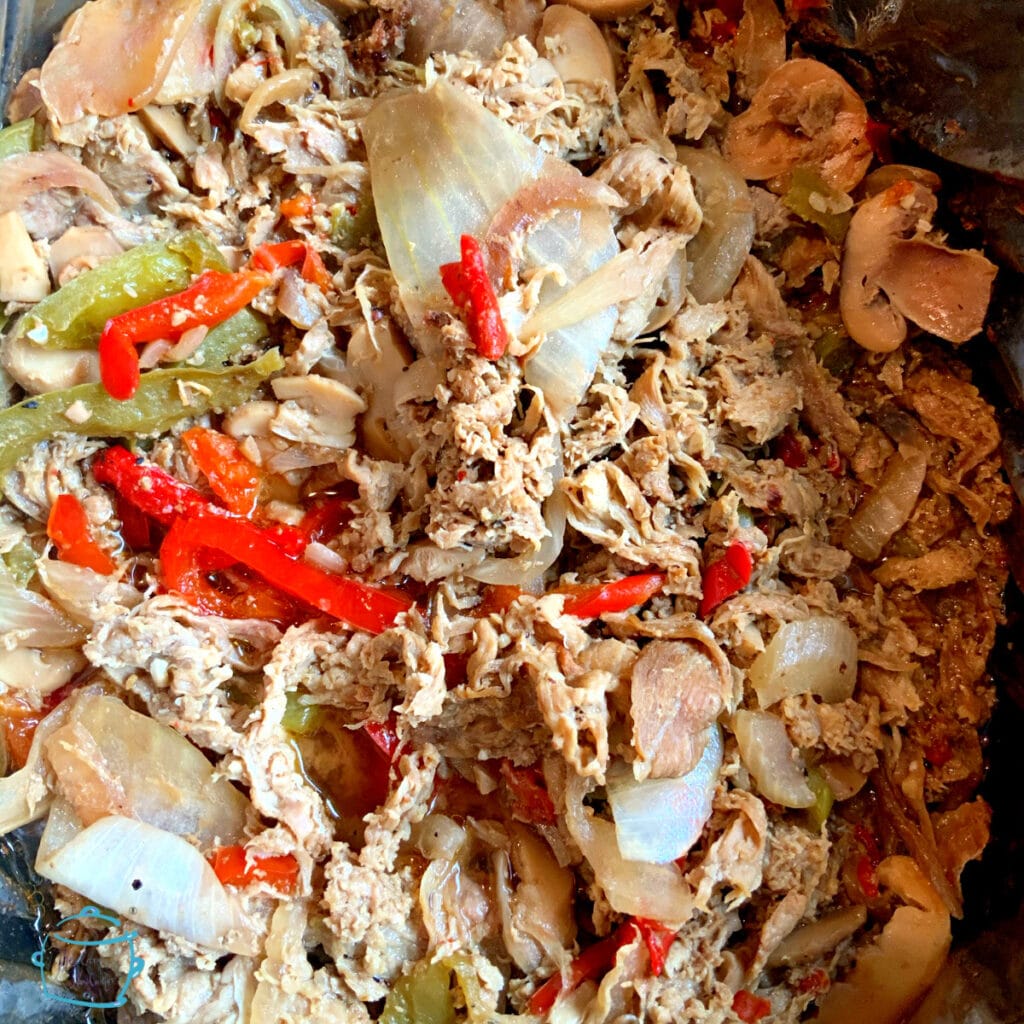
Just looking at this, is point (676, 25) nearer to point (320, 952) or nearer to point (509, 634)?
point (509, 634)

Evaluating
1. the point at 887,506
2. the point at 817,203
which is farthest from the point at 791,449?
the point at 817,203

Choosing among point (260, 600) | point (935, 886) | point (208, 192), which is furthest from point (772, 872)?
point (208, 192)

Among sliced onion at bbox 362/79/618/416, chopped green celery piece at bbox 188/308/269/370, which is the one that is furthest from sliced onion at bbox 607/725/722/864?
chopped green celery piece at bbox 188/308/269/370

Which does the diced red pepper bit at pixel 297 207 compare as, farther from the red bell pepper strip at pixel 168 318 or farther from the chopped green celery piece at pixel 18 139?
the chopped green celery piece at pixel 18 139

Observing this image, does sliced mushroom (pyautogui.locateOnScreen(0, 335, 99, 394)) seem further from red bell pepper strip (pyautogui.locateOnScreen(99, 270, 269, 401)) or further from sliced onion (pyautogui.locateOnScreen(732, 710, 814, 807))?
sliced onion (pyautogui.locateOnScreen(732, 710, 814, 807))

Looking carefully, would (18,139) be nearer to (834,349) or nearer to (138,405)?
(138,405)

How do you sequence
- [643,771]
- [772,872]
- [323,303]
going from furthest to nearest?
[323,303] → [772,872] → [643,771]
